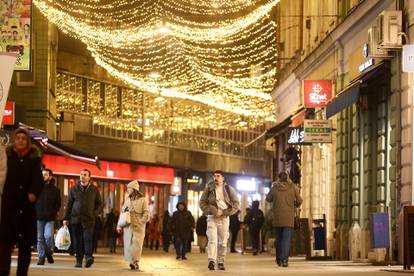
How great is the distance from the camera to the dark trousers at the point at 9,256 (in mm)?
14148

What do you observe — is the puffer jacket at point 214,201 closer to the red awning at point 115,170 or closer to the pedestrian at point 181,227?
the pedestrian at point 181,227

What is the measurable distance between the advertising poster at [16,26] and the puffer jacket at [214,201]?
5.53 metres

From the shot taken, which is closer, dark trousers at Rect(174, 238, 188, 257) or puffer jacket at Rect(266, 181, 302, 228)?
puffer jacket at Rect(266, 181, 302, 228)

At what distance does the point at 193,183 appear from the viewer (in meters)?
70.1

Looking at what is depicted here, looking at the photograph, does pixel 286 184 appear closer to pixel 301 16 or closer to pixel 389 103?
pixel 389 103

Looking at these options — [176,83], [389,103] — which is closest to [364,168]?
[389,103]

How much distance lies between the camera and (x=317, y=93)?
3322 centimetres

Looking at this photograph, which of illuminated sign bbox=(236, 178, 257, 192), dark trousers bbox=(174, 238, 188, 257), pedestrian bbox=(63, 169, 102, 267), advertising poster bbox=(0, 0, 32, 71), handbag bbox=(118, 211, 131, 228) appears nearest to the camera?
pedestrian bbox=(63, 169, 102, 267)

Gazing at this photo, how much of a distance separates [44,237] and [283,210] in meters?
4.72

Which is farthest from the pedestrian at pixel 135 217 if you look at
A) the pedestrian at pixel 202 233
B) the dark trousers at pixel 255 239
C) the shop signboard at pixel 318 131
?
the pedestrian at pixel 202 233

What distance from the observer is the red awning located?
5334cm

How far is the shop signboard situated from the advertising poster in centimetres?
806

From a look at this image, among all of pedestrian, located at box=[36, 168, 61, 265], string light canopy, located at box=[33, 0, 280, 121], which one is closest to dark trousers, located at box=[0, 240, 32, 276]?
pedestrian, located at box=[36, 168, 61, 265]

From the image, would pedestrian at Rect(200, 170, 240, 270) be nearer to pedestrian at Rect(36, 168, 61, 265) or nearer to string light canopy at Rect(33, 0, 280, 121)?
pedestrian at Rect(36, 168, 61, 265)
